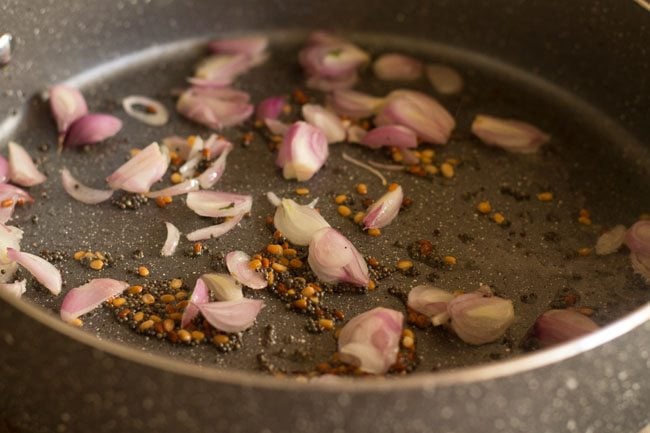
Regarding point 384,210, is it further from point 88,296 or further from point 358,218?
point 88,296

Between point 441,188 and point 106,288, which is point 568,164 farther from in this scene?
point 106,288

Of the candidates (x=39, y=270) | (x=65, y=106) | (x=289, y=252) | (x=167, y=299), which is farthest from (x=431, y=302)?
(x=65, y=106)

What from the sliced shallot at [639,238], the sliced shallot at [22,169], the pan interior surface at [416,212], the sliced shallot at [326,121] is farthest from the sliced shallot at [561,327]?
the sliced shallot at [22,169]

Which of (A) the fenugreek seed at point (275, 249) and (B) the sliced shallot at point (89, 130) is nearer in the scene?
(A) the fenugreek seed at point (275, 249)

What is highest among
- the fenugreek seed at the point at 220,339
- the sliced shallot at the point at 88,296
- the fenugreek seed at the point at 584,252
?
the fenugreek seed at the point at 584,252

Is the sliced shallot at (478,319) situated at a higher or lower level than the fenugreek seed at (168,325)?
higher

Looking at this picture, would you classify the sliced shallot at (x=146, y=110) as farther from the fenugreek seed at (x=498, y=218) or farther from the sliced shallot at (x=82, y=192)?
the fenugreek seed at (x=498, y=218)

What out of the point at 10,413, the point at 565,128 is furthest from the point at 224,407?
the point at 565,128
